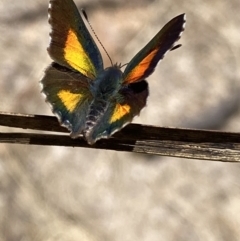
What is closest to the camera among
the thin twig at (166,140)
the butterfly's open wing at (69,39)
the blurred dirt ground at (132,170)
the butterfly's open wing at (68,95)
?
the thin twig at (166,140)

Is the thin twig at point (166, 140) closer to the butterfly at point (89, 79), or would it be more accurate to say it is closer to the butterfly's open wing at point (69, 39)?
the butterfly at point (89, 79)

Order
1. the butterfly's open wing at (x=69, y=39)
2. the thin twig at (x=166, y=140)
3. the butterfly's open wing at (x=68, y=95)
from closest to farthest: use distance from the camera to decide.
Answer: the thin twig at (x=166, y=140) → the butterfly's open wing at (x=68, y=95) → the butterfly's open wing at (x=69, y=39)

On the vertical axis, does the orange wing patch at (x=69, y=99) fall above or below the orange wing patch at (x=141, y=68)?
below

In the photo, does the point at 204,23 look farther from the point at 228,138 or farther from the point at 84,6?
the point at 228,138

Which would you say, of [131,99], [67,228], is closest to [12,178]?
[67,228]

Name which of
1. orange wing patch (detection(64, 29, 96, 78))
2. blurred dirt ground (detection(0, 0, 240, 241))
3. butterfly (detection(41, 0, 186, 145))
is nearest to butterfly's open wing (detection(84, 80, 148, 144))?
butterfly (detection(41, 0, 186, 145))

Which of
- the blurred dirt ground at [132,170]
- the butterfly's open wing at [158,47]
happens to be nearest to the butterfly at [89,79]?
the butterfly's open wing at [158,47]
